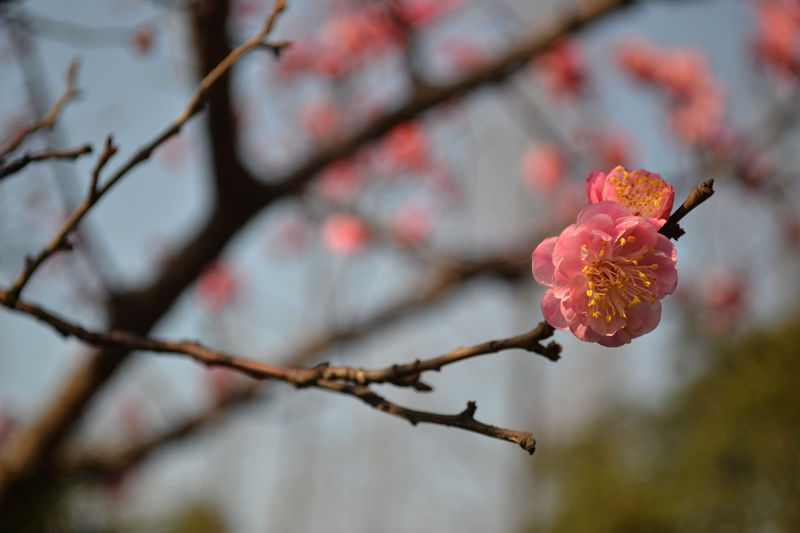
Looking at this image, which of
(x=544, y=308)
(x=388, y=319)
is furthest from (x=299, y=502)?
(x=544, y=308)

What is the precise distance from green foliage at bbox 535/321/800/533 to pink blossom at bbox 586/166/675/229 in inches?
64.8

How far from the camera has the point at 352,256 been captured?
9.82 feet

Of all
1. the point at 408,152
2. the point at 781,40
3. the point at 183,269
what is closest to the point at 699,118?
the point at 781,40

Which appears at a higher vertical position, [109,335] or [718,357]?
[718,357]

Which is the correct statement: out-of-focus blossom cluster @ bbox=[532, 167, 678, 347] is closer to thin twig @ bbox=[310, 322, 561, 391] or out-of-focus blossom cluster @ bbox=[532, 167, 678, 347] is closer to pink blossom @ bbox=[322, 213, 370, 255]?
thin twig @ bbox=[310, 322, 561, 391]

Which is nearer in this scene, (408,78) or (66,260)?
(66,260)

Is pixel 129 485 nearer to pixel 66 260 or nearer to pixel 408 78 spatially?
pixel 66 260

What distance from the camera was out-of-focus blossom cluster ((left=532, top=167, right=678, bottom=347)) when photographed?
1.34 ft

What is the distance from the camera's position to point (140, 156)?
496mm

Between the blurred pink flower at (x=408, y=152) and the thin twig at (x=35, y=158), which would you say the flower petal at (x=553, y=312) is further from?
the blurred pink flower at (x=408, y=152)

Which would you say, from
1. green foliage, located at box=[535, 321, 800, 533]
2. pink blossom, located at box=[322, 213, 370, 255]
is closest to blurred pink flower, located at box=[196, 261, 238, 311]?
pink blossom, located at box=[322, 213, 370, 255]

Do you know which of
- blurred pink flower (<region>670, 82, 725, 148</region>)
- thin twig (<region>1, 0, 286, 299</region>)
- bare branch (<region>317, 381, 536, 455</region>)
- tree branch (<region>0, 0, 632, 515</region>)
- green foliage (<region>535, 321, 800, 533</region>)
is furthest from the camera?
blurred pink flower (<region>670, 82, 725, 148</region>)

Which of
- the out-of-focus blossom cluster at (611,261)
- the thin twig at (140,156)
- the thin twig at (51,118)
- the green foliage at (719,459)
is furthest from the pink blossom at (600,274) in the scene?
the green foliage at (719,459)

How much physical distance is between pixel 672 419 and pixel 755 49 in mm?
1985
